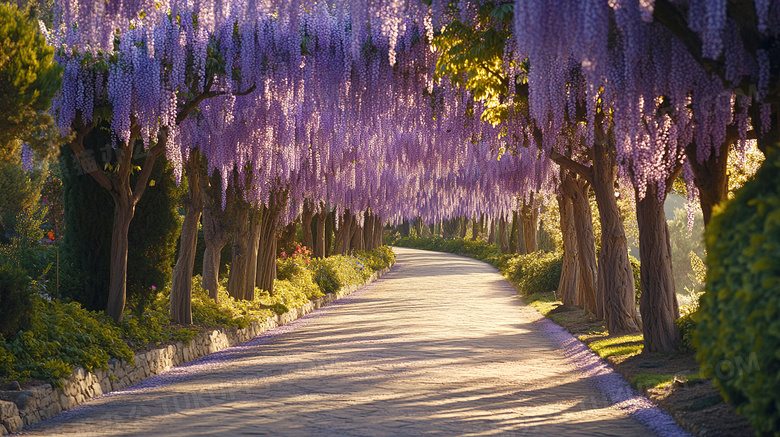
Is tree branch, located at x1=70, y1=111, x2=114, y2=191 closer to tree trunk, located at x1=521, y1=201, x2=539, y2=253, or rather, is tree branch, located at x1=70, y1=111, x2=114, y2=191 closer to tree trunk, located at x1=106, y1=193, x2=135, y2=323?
tree trunk, located at x1=106, y1=193, x2=135, y2=323

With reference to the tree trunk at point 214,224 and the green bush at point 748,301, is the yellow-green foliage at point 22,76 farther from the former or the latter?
the tree trunk at point 214,224

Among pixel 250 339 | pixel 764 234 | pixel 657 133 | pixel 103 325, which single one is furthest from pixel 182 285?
pixel 764 234

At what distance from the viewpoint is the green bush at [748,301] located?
352 centimetres

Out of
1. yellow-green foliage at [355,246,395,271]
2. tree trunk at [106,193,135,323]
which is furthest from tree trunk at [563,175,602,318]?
yellow-green foliage at [355,246,395,271]

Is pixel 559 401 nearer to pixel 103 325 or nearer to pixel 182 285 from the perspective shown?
pixel 103 325

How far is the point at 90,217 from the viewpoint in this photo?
31.2ft

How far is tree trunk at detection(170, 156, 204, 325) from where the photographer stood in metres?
10.9

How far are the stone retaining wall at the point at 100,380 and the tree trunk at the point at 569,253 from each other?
777 centimetres

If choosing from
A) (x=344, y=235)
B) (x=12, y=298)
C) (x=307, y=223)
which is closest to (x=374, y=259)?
(x=344, y=235)

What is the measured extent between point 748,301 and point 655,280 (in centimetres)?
600

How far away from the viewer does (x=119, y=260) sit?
902cm

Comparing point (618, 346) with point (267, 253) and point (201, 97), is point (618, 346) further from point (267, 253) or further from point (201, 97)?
point (267, 253)

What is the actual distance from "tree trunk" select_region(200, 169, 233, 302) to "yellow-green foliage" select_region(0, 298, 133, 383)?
4073mm

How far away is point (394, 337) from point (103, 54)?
621cm
